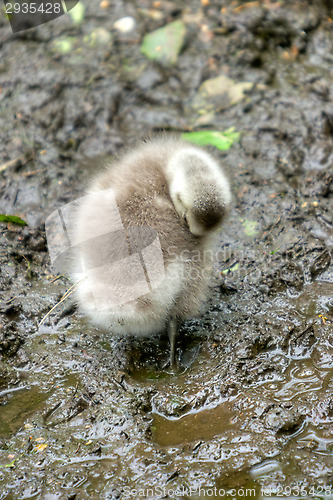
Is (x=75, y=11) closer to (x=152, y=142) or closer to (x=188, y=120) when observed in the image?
(x=188, y=120)

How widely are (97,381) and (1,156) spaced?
1.96 meters

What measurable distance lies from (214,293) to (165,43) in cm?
226

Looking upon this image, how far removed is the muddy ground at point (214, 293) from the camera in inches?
75.4

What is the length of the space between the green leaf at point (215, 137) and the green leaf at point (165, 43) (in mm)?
792

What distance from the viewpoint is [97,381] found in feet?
7.59

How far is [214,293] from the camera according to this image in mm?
2771

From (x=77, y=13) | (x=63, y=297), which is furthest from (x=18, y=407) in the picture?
(x=77, y=13)

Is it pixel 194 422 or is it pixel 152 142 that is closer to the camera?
pixel 194 422

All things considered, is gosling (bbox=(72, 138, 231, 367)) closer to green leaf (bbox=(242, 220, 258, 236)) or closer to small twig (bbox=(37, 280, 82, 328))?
small twig (bbox=(37, 280, 82, 328))

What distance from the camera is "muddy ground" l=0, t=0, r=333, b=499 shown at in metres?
1.91

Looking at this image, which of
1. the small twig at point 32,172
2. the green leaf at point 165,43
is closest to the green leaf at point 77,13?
the green leaf at point 165,43

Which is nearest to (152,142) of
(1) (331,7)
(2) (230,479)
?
(2) (230,479)

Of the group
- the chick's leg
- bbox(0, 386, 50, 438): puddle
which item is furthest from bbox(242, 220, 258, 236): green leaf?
bbox(0, 386, 50, 438): puddle

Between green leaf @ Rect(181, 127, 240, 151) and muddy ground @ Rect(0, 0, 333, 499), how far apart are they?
0.06 meters
